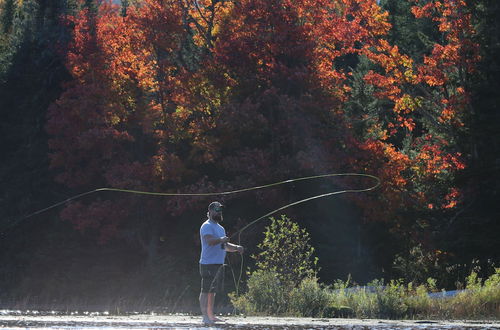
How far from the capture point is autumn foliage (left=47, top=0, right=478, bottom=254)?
2708 cm

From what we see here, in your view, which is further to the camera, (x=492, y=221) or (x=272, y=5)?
(x=272, y=5)

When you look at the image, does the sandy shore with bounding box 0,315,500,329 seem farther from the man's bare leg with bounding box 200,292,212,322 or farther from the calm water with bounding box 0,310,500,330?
the man's bare leg with bounding box 200,292,212,322

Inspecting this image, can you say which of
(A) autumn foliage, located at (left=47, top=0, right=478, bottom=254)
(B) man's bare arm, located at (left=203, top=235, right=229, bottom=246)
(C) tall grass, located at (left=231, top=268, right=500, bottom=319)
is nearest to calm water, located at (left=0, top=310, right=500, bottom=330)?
(B) man's bare arm, located at (left=203, top=235, right=229, bottom=246)

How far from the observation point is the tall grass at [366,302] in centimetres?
1351

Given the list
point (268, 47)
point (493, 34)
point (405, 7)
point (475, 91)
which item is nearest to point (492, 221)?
point (475, 91)

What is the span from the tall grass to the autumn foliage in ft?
39.2

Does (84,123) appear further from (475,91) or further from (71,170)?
(475,91)

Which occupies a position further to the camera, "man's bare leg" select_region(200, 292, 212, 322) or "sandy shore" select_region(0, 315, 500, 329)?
"man's bare leg" select_region(200, 292, 212, 322)

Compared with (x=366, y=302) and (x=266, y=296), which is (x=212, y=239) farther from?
(x=366, y=302)

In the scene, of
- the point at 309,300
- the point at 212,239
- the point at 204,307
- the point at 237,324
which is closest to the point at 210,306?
the point at 204,307

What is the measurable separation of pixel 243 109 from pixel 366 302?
1467 cm

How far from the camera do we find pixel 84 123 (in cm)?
3030

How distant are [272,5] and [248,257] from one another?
7918mm

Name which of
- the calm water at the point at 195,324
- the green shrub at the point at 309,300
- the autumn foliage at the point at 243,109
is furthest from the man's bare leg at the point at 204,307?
the autumn foliage at the point at 243,109
